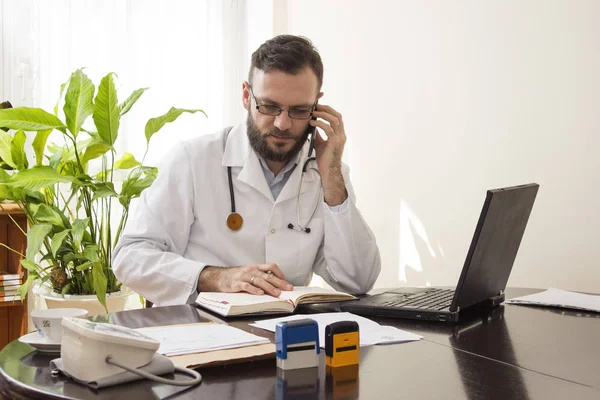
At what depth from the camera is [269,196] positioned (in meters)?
2.12

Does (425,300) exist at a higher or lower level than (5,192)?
lower

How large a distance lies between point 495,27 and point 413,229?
Result: 0.96 metres

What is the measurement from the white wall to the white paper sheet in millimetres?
458

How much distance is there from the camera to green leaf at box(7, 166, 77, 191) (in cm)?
278

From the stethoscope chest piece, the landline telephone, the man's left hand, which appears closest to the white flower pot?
the stethoscope chest piece

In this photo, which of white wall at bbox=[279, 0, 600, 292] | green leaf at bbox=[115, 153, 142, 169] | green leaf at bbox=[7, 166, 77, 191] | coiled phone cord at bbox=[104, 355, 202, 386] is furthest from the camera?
green leaf at bbox=[115, 153, 142, 169]

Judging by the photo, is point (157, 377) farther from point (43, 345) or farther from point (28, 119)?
point (28, 119)

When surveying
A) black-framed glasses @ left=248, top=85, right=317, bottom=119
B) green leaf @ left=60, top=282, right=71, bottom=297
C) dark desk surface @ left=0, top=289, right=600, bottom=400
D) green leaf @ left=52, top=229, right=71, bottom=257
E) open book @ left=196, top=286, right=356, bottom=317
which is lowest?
green leaf @ left=60, top=282, right=71, bottom=297

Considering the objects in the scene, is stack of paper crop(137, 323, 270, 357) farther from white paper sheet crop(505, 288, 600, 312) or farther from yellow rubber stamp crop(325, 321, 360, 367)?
white paper sheet crop(505, 288, 600, 312)

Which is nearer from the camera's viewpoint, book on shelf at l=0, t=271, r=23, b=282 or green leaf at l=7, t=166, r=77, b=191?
green leaf at l=7, t=166, r=77, b=191

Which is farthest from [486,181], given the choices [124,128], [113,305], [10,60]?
[10,60]

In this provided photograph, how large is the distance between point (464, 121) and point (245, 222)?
1169 mm

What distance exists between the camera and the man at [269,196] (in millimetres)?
2025

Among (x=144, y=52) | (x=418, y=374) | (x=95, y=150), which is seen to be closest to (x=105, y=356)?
(x=418, y=374)
